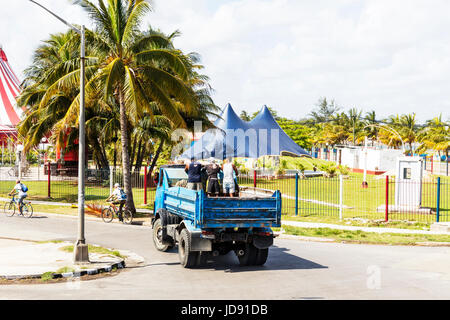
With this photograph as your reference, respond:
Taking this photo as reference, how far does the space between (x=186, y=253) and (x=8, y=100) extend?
38.5 metres

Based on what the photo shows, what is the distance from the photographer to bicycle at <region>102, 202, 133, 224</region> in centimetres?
2119

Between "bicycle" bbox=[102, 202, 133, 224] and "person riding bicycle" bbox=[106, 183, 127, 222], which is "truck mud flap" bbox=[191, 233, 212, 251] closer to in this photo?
"person riding bicycle" bbox=[106, 183, 127, 222]

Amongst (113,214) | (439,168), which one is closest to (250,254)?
(113,214)

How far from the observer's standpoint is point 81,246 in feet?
40.2

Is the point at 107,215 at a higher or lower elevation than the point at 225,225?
lower

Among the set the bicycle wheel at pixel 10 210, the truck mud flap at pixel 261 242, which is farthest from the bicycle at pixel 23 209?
the truck mud flap at pixel 261 242

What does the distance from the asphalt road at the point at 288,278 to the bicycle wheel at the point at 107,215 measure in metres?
5.49

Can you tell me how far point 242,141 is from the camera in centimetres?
4869

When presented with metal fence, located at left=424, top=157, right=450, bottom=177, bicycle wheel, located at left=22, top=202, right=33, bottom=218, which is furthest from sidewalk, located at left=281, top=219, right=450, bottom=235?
metal fence, located at left=424, top=157, right=450, bottom=177

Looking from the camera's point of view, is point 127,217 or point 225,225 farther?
point 127,217

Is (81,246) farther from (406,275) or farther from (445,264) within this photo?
(445,264)

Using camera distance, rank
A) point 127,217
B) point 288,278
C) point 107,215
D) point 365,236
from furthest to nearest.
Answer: point 107,215 → point 127,217 → point 365,236 → point 288,278

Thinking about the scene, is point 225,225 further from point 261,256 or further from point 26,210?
point 26,210

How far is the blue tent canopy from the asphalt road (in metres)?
30.1
